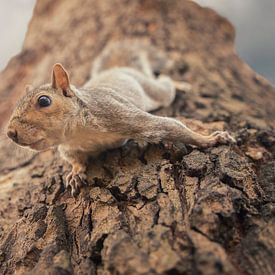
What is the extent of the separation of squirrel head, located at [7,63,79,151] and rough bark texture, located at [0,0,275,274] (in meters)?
0.57

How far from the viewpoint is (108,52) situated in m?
7.38

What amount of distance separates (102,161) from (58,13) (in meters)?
6.78

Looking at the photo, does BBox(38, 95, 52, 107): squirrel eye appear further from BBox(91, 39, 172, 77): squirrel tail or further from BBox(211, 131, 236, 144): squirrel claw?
BBox(91, 39, 172, 77): squirrel tail

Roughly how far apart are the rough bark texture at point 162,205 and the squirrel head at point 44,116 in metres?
0.57

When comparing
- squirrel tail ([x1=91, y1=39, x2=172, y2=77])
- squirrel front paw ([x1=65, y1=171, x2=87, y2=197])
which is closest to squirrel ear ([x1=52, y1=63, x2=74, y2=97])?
squirrel front paw ([x1=65, y1=171, x2=87, y2=197])

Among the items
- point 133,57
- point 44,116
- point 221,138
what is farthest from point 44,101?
point 133,57

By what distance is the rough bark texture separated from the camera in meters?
2.05

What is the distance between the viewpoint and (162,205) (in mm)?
2635

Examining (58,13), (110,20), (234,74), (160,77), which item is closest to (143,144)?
(160,77)

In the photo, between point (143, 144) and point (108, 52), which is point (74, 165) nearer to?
point (143, 144)

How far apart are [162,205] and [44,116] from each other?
1.31 m

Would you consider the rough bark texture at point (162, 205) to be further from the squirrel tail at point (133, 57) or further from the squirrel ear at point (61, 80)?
the squirrel ear at point (61, 80)

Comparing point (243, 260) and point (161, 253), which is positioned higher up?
point (243, 260)

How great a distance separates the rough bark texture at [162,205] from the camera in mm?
2051
